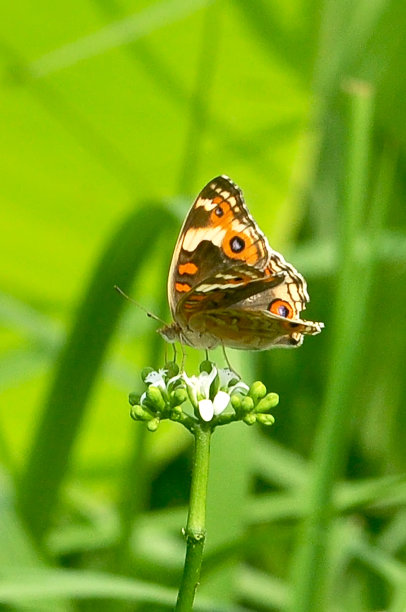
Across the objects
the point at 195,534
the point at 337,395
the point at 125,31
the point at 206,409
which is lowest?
the point at 195,534

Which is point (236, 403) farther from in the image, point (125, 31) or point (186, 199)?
point (125, 31)

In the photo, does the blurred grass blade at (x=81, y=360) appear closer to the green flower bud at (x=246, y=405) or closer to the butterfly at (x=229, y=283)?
the butterfly at (x=229, y=283)

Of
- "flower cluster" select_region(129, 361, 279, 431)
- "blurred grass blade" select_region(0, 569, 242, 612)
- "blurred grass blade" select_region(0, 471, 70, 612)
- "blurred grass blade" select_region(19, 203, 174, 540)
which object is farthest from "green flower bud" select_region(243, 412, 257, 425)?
"blurred grass blade" select_region(19, 203, 174, 540)

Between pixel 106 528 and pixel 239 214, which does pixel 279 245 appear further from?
pixel 239 214

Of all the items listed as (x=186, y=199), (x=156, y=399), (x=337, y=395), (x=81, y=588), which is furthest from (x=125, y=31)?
(x=156, y=399)

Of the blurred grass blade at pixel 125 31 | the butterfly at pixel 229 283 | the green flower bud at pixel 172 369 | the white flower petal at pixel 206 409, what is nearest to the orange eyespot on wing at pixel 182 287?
the butterfly at pixel 229 283

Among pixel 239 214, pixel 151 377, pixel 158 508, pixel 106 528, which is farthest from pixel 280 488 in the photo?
pixel 151 377

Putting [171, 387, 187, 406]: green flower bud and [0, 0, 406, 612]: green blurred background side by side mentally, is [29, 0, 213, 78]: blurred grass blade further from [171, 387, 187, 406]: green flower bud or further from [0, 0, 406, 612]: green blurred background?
[171, 387, 187, 406]: green flower bud
